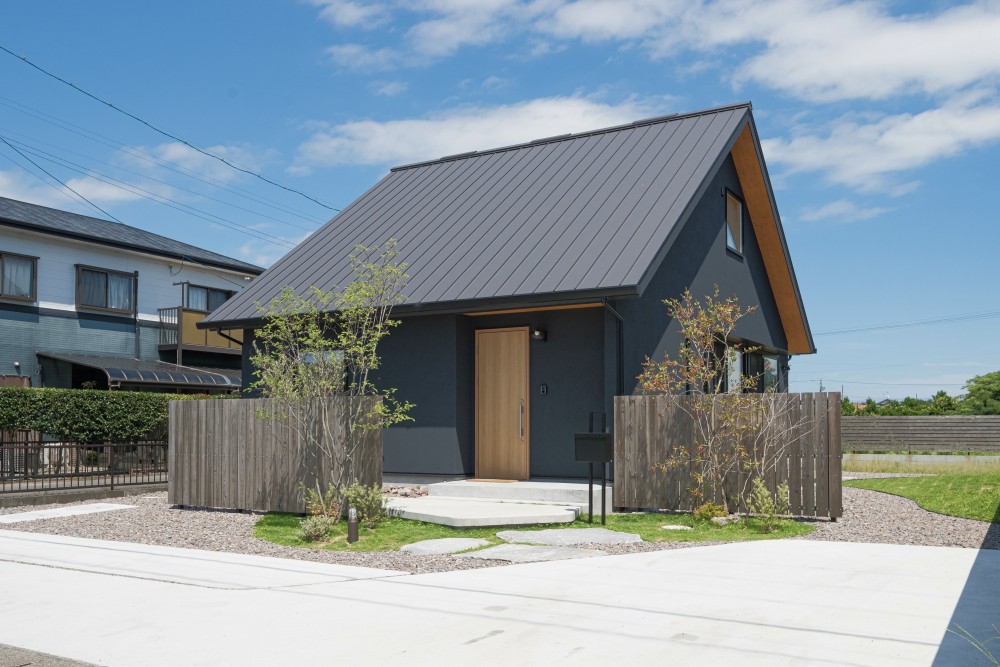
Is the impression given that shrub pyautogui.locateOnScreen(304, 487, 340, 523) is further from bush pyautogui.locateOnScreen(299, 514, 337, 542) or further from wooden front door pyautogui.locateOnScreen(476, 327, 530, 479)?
wooden front door pyautogui.locateOnScreen(476, 327, 530, 479)

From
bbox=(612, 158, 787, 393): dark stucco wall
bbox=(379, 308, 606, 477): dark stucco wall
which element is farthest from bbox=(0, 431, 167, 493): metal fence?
bbox=(612, 158, 787, 393): dark stucco wall

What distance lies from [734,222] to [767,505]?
912 cm

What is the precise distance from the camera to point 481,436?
14.8 meters

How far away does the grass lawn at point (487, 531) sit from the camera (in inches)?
403

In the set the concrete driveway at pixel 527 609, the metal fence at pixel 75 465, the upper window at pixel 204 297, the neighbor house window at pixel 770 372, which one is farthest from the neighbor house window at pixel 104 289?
the concrete driveway at pixel 527 609

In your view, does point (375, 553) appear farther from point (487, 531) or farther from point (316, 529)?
point (487, 531)

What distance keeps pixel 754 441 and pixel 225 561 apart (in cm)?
660

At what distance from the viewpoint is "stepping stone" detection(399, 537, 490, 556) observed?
9.51 metres

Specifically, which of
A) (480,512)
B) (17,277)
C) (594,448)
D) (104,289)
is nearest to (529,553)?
(594,448)

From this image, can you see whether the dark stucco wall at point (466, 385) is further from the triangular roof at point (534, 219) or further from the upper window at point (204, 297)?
the upper window at point (204, 297)

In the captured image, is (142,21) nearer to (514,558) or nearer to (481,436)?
(481,436)

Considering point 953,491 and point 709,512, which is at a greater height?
point 709,512

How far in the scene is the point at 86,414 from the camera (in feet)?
66.6

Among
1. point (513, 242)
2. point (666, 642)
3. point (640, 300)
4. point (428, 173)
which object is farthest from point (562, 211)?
point (666, 642)
